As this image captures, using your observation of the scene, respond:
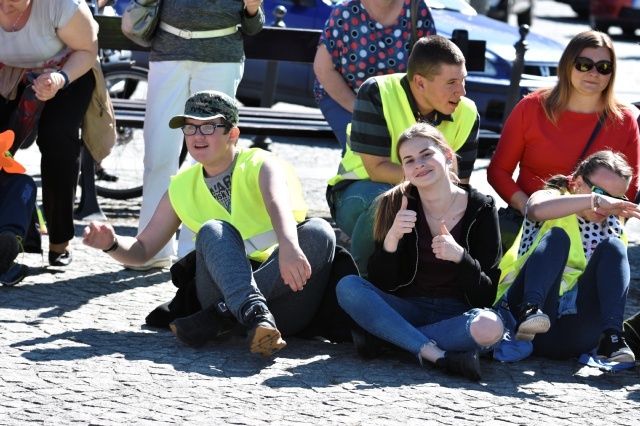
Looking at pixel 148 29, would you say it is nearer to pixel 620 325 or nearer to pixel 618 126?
pixel 618 126

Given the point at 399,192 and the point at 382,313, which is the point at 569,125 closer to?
the point at 399,192

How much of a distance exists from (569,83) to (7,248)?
2814mm

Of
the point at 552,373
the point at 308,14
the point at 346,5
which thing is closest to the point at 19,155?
the point at 308,14

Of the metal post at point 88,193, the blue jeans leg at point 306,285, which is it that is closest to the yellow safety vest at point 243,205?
the blue jeans leg at point 306,285

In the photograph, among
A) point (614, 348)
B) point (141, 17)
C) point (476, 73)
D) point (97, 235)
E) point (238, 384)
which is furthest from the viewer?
point (476, 73)

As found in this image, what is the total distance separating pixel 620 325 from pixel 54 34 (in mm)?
3154

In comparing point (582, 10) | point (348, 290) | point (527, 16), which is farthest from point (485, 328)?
point (582, 10)

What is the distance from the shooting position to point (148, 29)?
6711mm

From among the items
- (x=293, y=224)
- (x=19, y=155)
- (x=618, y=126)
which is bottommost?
(x=19, y=155)

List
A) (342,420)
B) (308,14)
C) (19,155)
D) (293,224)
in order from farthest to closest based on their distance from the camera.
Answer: (308,14) → (19,155) → (293,224) → (342,420)

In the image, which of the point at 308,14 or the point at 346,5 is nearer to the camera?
the point at 346,5

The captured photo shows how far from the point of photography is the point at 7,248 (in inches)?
242

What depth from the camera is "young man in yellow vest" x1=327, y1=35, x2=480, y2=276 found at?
234 inches

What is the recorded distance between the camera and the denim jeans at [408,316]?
202 inches
